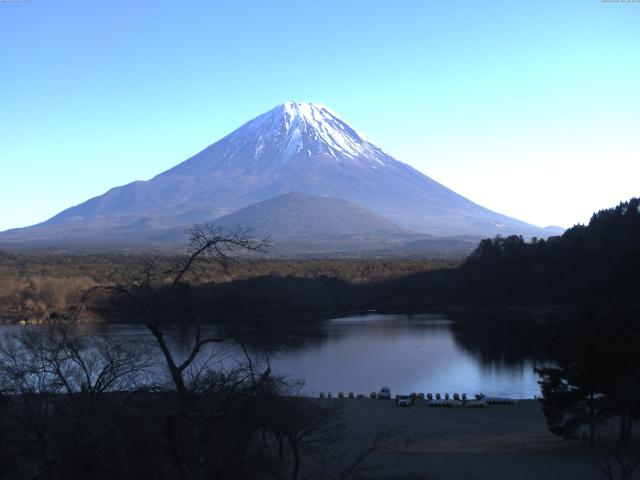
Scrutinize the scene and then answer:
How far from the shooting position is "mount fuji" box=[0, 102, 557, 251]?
117 m

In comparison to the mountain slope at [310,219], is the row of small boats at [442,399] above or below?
below

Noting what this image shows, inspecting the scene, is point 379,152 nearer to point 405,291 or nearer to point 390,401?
point 405,291

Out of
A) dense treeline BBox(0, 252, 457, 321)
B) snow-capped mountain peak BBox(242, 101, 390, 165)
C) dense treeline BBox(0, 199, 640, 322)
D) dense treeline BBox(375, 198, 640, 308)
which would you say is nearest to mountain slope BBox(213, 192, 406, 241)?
snow-capped mountain peak BBox(242, 101, 390, 165)

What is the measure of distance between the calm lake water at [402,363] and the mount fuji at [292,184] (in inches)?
3264

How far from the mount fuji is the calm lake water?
3264 inches

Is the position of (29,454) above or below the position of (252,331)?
below

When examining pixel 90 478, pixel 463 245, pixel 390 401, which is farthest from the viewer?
pixel 463 245

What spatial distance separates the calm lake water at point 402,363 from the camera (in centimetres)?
1848

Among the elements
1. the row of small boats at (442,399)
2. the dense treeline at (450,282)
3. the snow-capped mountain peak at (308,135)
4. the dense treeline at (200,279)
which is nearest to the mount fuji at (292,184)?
the snow-capped mountain peak at (308,135)

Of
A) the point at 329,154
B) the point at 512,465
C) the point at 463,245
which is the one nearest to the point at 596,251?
the point at 512,465

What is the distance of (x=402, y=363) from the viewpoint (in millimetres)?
22078

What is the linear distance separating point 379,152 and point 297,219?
3554cm

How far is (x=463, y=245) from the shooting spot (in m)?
86.0

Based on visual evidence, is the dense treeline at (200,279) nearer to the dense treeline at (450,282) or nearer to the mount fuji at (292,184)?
the dense treeline at (450,282)
